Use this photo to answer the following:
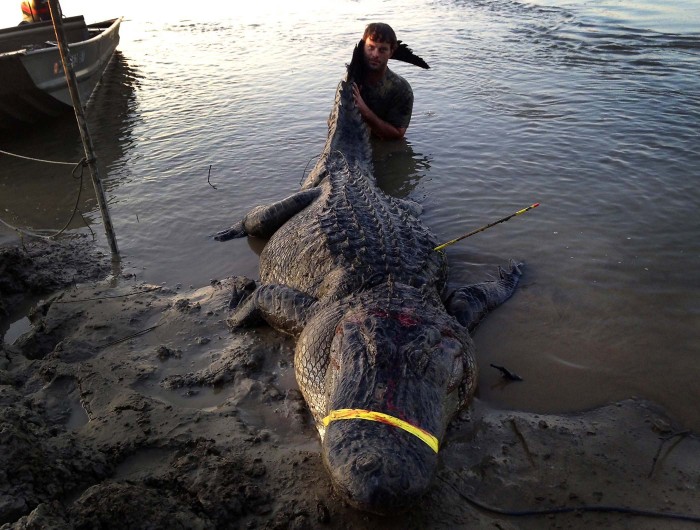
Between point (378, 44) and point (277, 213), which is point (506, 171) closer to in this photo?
point (378, 44)

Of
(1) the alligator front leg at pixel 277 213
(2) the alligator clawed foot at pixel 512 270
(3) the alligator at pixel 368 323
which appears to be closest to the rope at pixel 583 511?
(3) the alligator at pixel 368 323

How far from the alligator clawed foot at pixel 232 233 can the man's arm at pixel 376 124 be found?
8.58 ft

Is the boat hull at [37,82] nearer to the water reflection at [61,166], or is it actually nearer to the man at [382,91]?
the water reflection at [61,166]

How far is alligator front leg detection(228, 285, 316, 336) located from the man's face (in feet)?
13.9

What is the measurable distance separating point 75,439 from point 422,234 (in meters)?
2.89

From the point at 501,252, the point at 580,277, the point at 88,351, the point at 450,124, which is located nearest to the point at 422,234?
the point at 501,252

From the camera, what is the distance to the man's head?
255 inches

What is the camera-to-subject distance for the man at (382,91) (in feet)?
21.7

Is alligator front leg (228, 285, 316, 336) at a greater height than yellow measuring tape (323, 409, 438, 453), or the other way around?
yellow measuring tape (323, 409, 438, 453)

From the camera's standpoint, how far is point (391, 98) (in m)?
7.42

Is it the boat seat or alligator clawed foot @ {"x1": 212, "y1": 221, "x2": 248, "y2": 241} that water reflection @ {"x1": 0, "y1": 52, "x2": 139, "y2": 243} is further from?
the boat seat

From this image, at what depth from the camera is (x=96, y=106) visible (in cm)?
976

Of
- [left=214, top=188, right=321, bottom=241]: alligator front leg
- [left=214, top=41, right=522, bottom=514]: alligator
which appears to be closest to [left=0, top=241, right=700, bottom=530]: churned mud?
[left=214, top=41, right=522, bottom=514]: alligator

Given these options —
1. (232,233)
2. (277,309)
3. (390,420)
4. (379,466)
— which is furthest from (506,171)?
(379,466)
